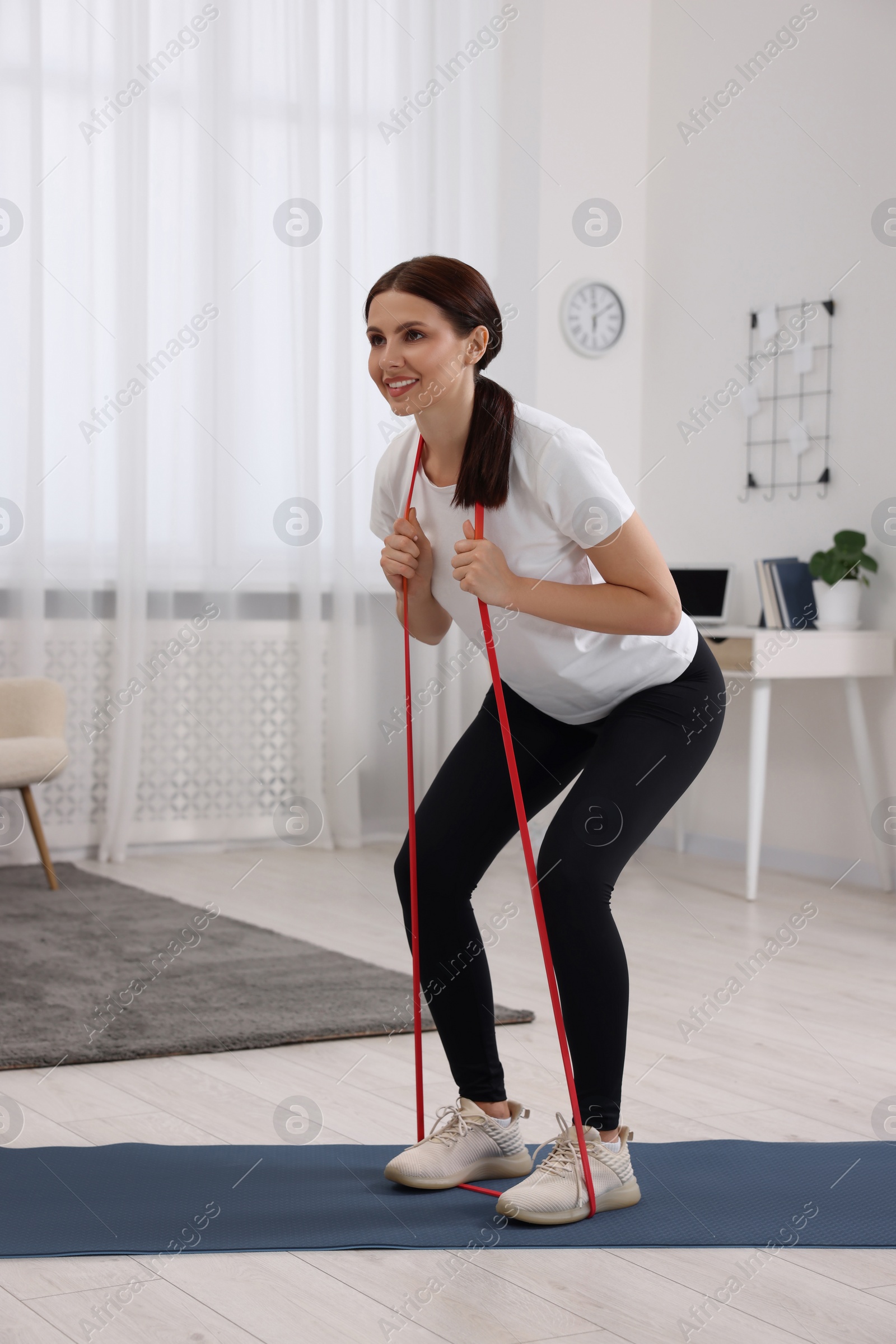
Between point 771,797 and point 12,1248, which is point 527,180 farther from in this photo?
point 12,1248

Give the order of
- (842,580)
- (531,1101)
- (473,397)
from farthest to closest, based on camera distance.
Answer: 1. (842,580)
2. (531,1101)
3. (473,397)

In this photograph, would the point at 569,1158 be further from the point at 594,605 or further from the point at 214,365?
the point at 214,365

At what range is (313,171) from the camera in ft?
16.0

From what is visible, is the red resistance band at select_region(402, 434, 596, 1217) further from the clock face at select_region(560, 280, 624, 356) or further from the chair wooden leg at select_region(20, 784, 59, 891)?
the clock face at select_region(560, 280, 624, 356)

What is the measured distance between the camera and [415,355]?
5.76ft

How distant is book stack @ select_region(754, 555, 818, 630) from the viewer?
14.1 ft

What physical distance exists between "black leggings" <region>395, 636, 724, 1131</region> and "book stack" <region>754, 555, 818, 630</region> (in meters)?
2.43

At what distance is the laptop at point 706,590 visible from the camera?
4.63 m

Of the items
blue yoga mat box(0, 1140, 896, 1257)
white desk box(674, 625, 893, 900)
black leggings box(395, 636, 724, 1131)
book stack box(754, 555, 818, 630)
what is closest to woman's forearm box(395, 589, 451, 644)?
black leggings box(395, 636, 724, 1131)

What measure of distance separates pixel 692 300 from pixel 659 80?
0.83 m

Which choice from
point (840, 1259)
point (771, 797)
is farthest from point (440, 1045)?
point (771, 797)

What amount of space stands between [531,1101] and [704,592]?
2.63 meters

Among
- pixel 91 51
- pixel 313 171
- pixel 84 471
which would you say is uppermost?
pixel 91 51

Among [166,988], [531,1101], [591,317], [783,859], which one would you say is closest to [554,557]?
[531,1101]
